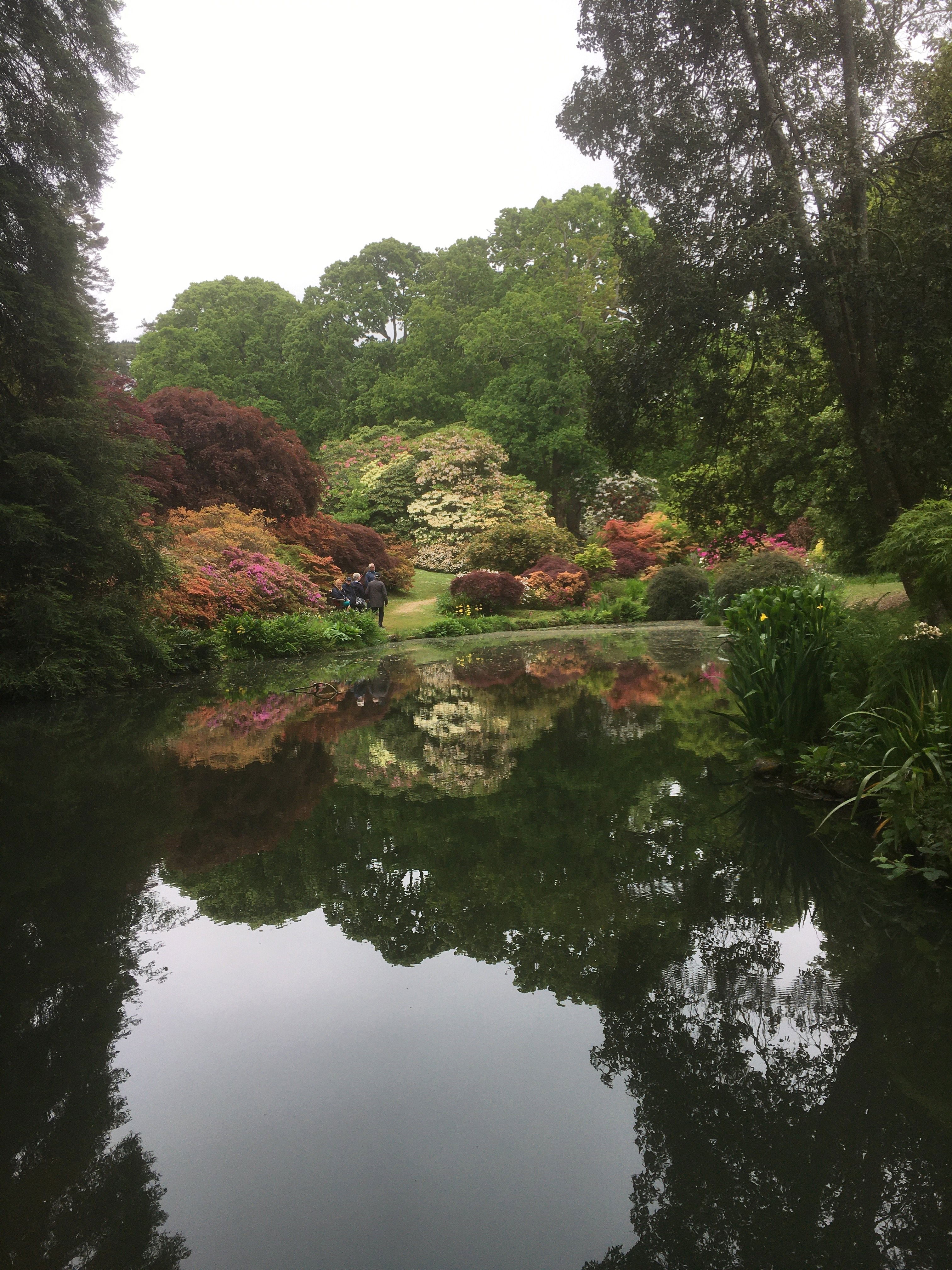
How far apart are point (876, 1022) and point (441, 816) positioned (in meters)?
2.84

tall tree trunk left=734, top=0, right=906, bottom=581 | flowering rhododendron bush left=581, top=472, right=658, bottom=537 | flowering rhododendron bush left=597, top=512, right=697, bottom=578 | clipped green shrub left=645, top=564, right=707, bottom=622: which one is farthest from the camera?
flowering rhododendron bush left=581, top=472, right=658, bottom=537

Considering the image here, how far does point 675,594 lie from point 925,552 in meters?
17.0

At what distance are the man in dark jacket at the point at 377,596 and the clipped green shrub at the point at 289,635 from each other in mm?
1172

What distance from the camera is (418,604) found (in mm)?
23531

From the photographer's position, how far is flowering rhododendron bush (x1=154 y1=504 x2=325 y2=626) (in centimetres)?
1494

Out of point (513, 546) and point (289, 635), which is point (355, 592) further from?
point (513, 546)

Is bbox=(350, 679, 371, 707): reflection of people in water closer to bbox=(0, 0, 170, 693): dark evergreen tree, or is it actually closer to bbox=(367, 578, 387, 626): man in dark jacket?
bbox=(0, 0, 170, 693): dark evergreen tree

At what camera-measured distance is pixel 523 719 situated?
8430 millimetres

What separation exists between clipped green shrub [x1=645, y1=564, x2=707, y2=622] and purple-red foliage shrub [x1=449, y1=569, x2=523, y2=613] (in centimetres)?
357

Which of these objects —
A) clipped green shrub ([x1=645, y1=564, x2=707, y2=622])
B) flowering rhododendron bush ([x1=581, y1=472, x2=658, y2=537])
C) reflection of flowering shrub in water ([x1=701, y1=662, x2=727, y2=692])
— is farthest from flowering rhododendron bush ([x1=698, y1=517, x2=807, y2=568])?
flowering rhododendron bush ([x1=581, y1=472, x2=658, y2=537])

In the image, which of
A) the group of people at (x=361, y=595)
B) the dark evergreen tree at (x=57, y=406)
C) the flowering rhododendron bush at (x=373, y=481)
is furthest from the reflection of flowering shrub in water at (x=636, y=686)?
the flowering rhododendron bush at (x=373, y=481)

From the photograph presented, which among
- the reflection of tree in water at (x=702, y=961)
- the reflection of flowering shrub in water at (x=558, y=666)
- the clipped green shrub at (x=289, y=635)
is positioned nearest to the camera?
the reflection of tree in water at (x=702, y=961)

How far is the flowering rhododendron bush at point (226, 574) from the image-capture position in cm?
1494

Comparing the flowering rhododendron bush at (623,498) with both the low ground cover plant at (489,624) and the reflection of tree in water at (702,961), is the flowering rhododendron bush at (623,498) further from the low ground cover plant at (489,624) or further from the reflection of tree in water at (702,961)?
the reflection of tree in water at (702,961)
